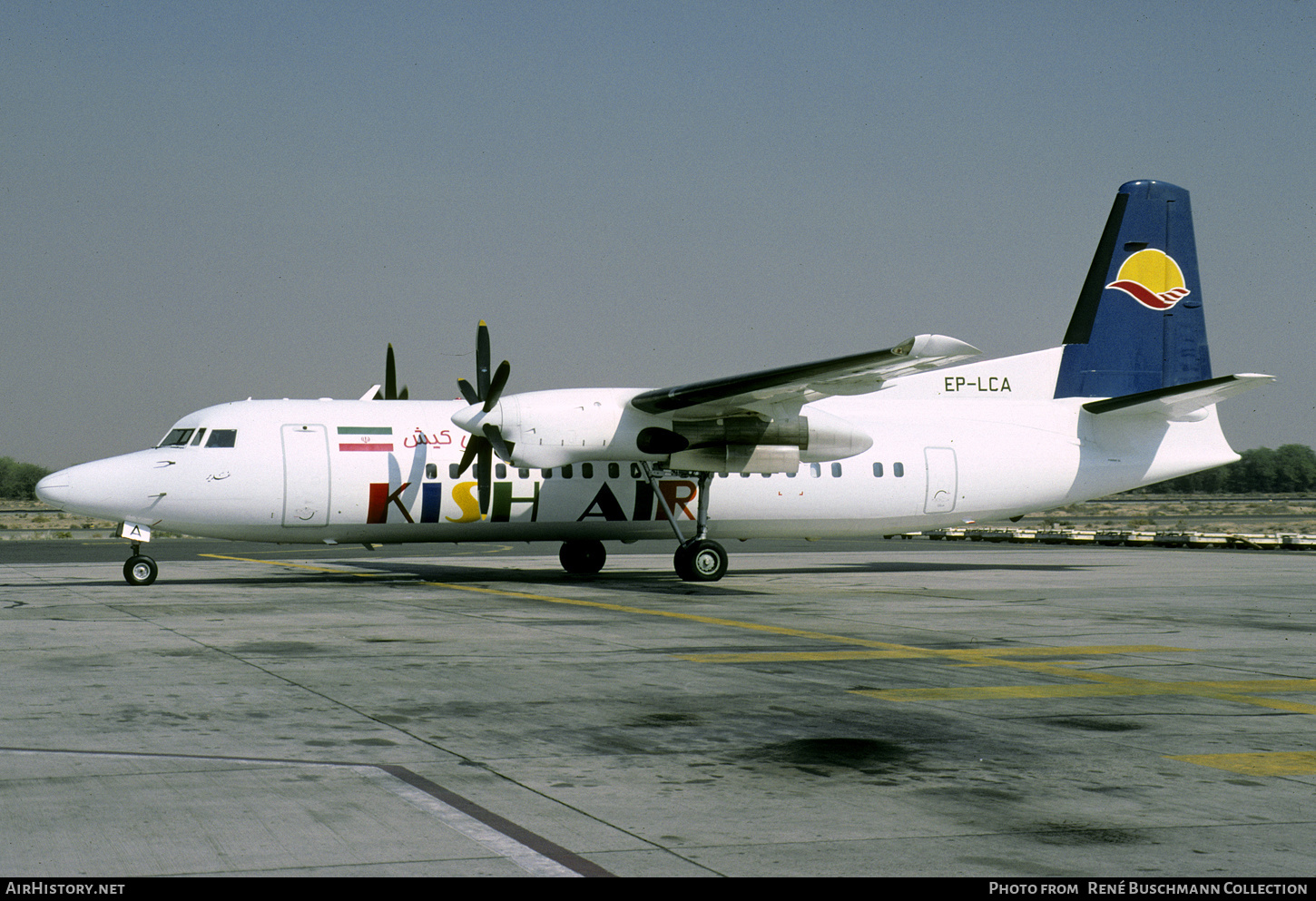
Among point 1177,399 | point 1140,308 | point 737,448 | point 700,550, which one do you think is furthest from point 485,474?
point 1140,308

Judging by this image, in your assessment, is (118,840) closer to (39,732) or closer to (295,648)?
(39,732)

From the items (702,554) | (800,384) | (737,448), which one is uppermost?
(800,384)

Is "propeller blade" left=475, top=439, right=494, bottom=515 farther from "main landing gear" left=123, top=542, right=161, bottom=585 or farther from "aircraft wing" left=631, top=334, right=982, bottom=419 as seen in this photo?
"main landing gear" left=123, top=542, right=161, bottom=585

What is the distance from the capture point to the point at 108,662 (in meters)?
11.0

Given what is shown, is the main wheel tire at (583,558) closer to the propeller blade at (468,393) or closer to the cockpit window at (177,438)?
the propeller blade at (468,393)

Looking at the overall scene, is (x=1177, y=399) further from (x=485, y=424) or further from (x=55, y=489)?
(x=55, y=489)

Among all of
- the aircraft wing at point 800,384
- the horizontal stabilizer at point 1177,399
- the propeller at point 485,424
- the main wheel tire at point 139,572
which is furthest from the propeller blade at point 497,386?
the horizontal stabilizer at point 1177,399

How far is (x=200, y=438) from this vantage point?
21.0 metres

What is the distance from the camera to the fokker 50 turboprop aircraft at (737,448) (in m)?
20.6

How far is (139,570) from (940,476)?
50.3ft

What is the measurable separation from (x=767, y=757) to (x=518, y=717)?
6.72ft

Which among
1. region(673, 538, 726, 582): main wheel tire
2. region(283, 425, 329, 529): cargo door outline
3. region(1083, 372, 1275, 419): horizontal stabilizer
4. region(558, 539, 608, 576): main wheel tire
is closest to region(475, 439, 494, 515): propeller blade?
region(283, 425, 329, 529): cargo door outline

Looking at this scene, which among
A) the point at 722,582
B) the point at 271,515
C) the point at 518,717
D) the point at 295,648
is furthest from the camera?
the point at 722,582

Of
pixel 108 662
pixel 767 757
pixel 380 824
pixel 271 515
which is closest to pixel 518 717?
pixel 767 757
